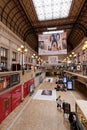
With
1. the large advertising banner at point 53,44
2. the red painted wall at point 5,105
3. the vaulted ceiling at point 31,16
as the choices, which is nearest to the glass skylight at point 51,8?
the vaulted ceiling at point 31,16

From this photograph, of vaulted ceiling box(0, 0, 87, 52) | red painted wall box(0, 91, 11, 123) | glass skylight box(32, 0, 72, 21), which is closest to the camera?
red painted wall box(0, 91, 11, 123)

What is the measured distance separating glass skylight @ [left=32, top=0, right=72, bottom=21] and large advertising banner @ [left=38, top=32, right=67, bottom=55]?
12.8ft

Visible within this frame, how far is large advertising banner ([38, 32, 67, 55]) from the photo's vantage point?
12.6 metres

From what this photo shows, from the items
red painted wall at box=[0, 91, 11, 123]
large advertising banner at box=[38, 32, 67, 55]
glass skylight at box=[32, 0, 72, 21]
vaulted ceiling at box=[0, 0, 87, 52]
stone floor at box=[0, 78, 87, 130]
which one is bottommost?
stone floor at box=[0, 78, 87, 130]

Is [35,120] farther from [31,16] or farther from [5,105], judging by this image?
[31,16]

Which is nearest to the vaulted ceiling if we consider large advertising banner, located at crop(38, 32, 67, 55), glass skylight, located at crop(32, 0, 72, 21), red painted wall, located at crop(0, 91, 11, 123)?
glass skylight, located at crop(32, 0, 72, 21)

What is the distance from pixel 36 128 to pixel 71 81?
1084 cm

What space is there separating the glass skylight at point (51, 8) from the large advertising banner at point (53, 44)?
3.91m

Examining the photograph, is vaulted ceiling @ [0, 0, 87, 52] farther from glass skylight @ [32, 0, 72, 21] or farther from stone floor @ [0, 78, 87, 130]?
stone floor @ [0, 78, 87, 130]

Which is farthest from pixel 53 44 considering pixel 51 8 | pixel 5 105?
pixel 5 105

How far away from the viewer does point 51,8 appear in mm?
14578

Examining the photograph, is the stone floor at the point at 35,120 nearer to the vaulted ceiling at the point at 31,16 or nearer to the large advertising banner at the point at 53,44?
the large advertising banner at the point at 53,44

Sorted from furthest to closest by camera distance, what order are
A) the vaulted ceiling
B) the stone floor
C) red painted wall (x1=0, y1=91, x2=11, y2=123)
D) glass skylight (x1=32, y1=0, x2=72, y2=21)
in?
glass skylight (x1=32, y1=0, x2=72, y2=21), the vaulted ceiling, red painted wall (x1=0, y1=91, x2=11, y2=123), the stone floor

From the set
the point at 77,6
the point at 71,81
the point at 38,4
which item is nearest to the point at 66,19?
the point at 77,6
